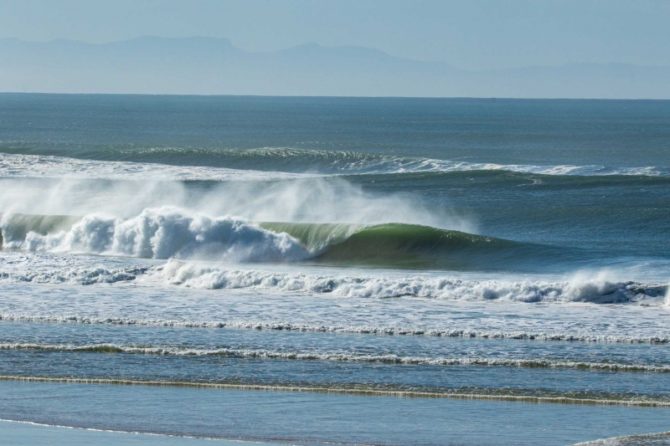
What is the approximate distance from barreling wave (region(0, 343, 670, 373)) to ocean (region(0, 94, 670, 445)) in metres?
0.04

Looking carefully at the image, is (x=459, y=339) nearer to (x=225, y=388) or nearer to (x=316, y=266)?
(x=225, y=388)

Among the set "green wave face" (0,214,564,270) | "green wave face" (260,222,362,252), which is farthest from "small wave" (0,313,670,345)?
"green wave face" (260,222,362,252)

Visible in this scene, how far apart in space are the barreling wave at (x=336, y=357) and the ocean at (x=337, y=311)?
0.04 metres

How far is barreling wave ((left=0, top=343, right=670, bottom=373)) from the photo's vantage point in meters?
16.8

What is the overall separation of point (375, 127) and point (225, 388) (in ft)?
345

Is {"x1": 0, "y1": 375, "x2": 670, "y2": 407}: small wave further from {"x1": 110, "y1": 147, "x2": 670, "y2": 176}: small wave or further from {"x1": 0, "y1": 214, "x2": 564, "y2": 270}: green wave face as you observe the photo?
{"x1": 110, "y1": 147, "x2": 670, "y2": 176}: small wave

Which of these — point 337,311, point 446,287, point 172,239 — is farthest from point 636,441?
point 172,239

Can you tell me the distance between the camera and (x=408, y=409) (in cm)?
1444

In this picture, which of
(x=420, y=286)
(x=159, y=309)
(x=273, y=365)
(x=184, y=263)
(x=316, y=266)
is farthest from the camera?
(x=316, y=266)

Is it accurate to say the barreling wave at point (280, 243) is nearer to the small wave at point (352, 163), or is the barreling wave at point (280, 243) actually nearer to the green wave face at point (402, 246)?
the green wave face at point (402, 246)

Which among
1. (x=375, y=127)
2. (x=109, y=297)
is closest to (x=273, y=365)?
(x=109, y=297)

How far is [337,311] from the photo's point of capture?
21.2 meters

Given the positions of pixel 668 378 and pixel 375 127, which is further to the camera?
pixel 375 127

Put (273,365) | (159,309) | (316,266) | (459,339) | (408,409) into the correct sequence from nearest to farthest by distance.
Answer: (408,409) < (273,365) < (459,339) < (159,309) < (316,266)
